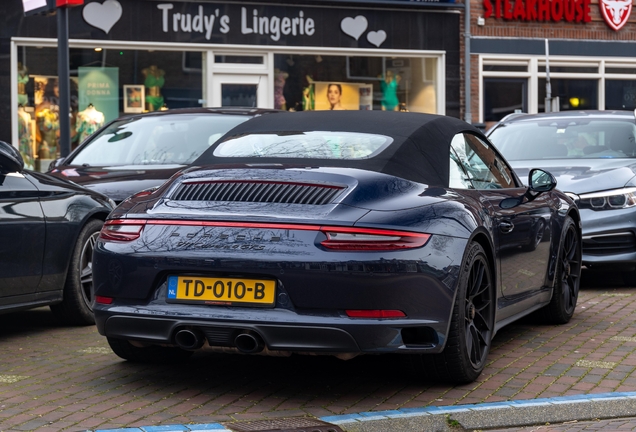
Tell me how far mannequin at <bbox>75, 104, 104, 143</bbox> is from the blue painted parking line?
14339 mm

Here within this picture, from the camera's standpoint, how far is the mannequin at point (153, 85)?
62.0ft

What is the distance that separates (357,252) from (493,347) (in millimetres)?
2112

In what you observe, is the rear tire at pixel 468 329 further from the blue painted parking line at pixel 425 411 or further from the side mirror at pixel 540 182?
the side mirror at pixel 540 182

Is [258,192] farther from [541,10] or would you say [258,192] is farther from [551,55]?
[551,55]

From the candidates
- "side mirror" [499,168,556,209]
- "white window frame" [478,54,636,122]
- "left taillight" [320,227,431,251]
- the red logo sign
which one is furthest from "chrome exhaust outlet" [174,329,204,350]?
the red logo sign

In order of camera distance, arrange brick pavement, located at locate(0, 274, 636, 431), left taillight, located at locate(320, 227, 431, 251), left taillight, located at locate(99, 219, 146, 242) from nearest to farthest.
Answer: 1. left taillight, located at locate(320, 227, 431, 251)
2. brick pavement, located at locate(0, 274, 636, 431)
3. left taillight, located at locate(99, 219, 146, 242)

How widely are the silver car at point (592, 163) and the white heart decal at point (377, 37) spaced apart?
9376 millimetres

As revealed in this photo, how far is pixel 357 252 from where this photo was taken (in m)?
4.78

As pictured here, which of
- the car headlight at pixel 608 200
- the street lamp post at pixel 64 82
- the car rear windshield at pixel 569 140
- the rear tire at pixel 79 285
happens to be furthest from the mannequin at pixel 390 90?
the rear tire at pixel 79 285

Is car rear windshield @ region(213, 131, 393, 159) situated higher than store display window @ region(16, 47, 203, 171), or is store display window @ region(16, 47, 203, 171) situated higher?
store display window @ region(16, 47, 203, 171)

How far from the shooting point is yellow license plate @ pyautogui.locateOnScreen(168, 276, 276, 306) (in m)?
4.85

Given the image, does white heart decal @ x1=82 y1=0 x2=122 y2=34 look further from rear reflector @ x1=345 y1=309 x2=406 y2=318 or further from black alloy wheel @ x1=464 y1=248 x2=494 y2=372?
rear reflector @ x1=345 y1=309 x2=406 y2=318

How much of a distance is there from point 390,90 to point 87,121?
5.89m

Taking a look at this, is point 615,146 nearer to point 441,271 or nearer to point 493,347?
point 493,347
